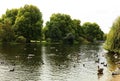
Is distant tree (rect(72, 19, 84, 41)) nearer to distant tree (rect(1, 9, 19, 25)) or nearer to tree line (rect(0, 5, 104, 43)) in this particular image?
tree line (rect(0, 5, 104, 43))

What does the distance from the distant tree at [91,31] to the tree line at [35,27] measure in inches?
430

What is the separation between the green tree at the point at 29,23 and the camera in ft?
472

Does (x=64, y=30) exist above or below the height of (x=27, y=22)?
below

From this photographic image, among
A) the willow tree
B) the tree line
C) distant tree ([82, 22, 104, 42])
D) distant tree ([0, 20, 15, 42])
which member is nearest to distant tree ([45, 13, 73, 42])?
the tree line

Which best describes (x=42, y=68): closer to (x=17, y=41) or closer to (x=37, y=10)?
(x=17, y=41)

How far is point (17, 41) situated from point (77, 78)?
295ft

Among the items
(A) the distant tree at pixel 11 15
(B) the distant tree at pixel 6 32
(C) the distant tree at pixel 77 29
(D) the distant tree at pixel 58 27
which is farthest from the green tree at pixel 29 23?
(C) the distant tree at pixel 77 29

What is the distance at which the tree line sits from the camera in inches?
5472

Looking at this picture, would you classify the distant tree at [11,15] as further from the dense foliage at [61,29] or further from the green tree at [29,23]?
the dense foliage at [61,29]

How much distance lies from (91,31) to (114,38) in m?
101

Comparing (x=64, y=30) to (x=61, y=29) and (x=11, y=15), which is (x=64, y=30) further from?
(x=11, y=15)

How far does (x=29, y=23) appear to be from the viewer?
146 metres

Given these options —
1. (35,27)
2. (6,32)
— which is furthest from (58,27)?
(6,32)

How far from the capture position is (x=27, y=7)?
15062 cm
